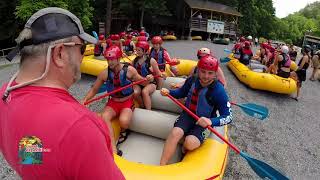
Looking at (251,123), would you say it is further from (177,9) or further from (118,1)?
(177,9)

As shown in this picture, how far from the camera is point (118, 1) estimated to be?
25219 mm

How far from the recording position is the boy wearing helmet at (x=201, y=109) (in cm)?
390

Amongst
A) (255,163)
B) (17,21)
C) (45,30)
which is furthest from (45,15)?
(17,21)

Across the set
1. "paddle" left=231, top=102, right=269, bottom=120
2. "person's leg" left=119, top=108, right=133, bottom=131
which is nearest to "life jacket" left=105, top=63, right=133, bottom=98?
"person's leg" left=119, top=108, right=133, bottom=131

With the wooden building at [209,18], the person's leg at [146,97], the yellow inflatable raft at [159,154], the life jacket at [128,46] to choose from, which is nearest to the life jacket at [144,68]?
the person's leg at [146,97]

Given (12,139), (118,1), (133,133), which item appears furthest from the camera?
(118,1)

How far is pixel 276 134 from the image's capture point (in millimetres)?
6500

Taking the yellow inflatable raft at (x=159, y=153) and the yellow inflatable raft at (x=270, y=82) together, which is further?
the yellow inflatable raft at (x=270, y=82)

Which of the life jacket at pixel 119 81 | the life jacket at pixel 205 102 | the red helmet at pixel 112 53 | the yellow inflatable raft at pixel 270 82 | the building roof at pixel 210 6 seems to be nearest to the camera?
the life jacket at pixel 205 102

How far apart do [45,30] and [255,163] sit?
3.12m

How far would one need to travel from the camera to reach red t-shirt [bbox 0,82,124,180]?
1.05 m

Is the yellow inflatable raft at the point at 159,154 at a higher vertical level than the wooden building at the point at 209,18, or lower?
lower

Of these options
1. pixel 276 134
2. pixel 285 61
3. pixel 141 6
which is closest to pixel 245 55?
pixel 285 61

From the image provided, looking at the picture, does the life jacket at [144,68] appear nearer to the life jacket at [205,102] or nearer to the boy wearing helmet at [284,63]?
the life jacket at [205,102]
